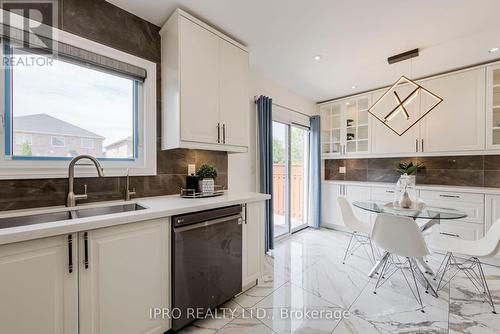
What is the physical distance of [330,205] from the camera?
4000 millimetres

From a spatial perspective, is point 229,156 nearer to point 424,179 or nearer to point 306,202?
point 306,202

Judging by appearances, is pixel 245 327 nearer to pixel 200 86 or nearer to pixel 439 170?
pixel 200 86

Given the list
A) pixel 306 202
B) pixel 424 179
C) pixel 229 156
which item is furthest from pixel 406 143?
pixel 229 156

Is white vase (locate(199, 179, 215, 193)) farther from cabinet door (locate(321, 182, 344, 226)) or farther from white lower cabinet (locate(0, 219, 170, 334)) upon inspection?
cabinet door (locate(321, 182, 344, 226))

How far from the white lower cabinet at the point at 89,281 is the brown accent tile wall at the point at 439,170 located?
12.2ft

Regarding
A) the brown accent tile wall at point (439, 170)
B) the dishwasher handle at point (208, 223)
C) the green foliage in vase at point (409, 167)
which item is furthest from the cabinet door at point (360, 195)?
the dishwasher handle at point (208, 223)

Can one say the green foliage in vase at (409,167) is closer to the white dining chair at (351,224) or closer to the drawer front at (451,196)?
the drawer front at (451,196)

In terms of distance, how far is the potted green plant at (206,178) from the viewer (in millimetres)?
2033

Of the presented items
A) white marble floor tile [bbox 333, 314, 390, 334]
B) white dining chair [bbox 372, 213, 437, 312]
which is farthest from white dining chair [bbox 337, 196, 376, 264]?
white marble floor tile [bbox 333, 314, 390, 334]

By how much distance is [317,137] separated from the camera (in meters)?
3.99

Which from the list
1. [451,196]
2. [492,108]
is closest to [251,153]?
[451,196]

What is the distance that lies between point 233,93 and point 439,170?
11.0 feet

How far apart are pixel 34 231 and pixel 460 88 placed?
4416mm

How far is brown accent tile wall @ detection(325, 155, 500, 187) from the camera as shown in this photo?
2.84 m
